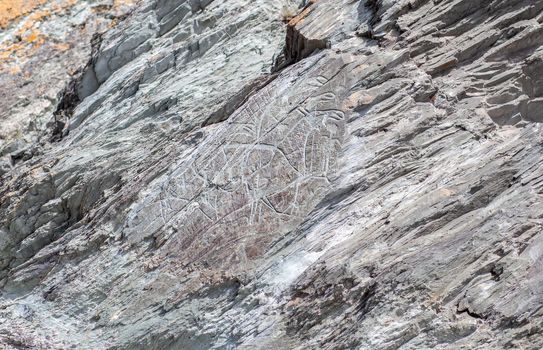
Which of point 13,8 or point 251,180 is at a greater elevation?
point 13,8

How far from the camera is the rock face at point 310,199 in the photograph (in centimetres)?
597

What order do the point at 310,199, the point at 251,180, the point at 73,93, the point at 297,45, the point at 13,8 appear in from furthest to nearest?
the point at 13,8, the point at 73,93, the point at 297,45, the point at 251,180, the point at 310,199

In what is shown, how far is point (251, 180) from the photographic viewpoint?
25.3 ft

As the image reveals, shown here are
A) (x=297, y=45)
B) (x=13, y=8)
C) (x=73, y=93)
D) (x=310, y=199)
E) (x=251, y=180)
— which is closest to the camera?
(x=310, y=199)

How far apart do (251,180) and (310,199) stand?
806mm

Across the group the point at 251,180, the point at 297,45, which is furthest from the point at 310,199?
the point at 297,45

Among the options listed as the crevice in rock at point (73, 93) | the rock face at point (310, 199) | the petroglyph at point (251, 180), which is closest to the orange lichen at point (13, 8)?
the crevice in rock at point (73, 93)

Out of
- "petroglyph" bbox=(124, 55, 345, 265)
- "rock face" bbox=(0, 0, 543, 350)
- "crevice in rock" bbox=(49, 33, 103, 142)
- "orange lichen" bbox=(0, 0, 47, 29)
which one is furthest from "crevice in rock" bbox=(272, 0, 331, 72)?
"orange lichen" bbox=(0, 0, 47, 29)

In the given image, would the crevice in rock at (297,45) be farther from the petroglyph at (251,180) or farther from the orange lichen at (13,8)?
the orange lichen at (13,8)

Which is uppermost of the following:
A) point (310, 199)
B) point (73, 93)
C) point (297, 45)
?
point (73, 93)

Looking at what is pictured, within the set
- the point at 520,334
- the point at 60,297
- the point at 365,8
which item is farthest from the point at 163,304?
the point at 365,8

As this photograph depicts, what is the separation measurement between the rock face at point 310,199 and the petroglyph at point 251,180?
2 centimetres

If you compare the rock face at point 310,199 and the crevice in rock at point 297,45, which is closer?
the rock face at point 310,199

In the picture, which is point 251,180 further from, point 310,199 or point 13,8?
point 13,8
